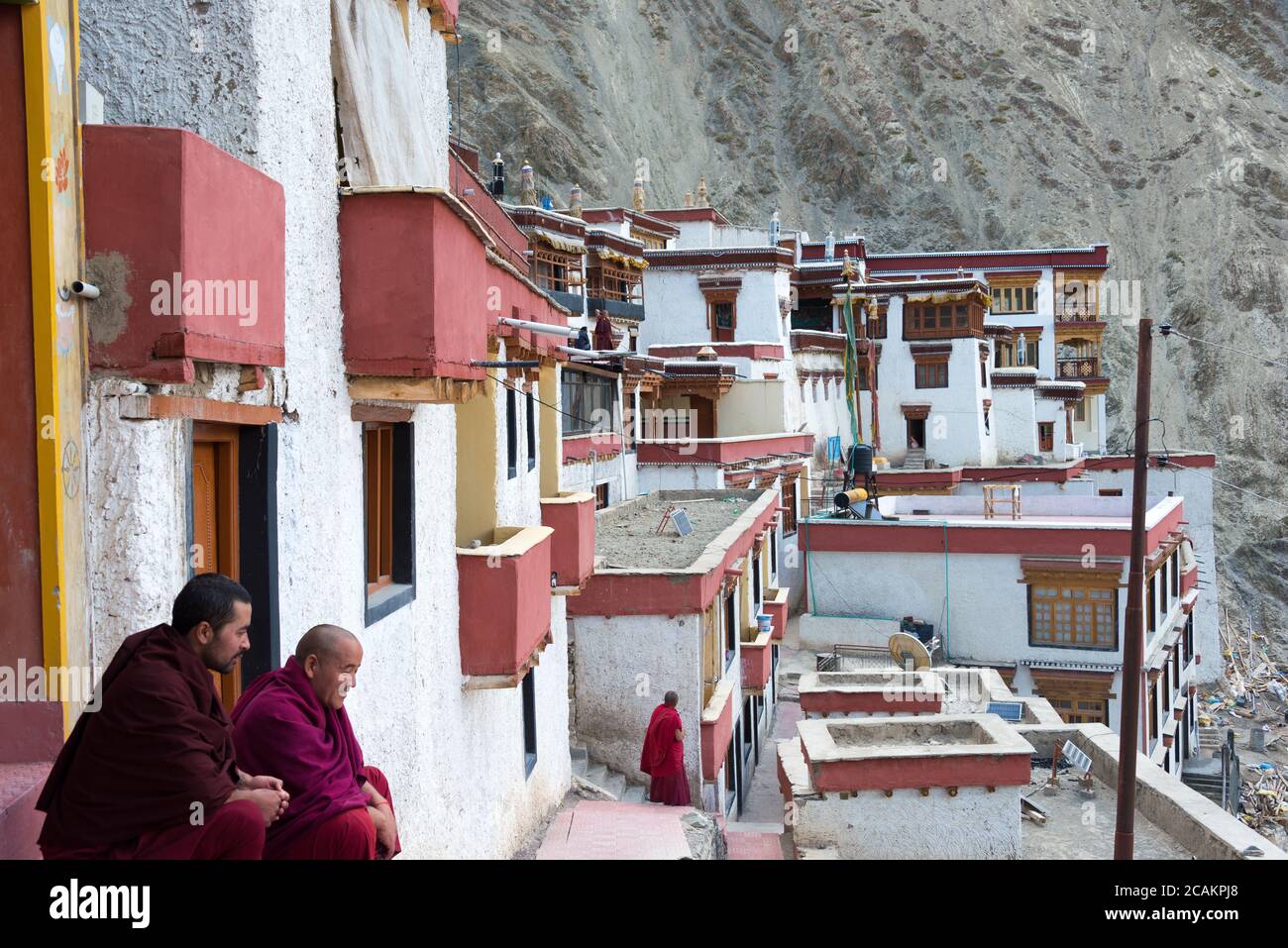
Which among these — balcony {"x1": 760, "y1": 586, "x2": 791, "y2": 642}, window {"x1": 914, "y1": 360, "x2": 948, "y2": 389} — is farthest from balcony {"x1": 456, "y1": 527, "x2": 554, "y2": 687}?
window {"x1": 914, "y1": 360, "x2": 948, "y2": 389}

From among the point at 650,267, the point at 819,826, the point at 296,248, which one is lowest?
the point at 819,826

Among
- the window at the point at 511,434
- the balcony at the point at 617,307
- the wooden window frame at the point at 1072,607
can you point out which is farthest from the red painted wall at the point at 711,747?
the balcony at the point at 617,307

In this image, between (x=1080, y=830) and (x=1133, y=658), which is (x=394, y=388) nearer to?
(x=1133, y=658)

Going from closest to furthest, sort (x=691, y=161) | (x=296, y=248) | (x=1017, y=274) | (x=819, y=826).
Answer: (x=296, y=248)
(x=819, y=826)
(x=1017, y=274)
(x=691, y=161)

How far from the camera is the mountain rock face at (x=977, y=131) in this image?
58156 millimetres

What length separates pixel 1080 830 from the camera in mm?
10742

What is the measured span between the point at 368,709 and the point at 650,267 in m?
35.4

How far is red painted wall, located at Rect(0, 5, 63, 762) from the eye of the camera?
3348 millimetres

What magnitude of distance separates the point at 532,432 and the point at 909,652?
9.60 meters

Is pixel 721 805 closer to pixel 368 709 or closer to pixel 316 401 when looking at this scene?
pixel 368 709

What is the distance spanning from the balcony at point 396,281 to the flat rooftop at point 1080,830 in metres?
7.34

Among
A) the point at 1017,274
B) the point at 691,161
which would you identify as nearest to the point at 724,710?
the point at 1017,274
